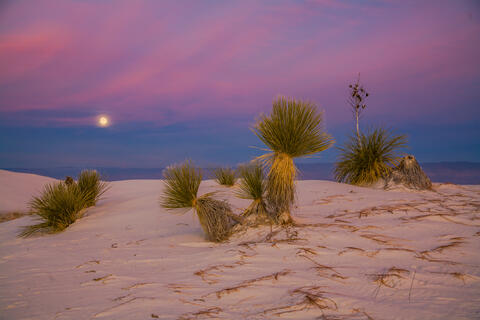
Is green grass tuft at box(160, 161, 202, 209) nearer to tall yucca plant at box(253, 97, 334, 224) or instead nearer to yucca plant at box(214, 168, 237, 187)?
tall yucca plant at box(253, 97, 334, 224)

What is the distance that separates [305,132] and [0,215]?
39.5 ft

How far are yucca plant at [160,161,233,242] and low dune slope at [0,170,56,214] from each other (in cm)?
1020

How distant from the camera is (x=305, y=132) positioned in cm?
462

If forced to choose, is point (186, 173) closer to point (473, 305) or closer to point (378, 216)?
point (378, 216)

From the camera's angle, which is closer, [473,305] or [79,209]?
[473,305]

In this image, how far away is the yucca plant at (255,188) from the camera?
4.86 metres

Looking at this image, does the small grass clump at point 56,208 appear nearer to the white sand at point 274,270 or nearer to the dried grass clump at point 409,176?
the white sand at point 274,270

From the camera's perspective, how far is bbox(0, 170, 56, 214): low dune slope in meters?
12.1

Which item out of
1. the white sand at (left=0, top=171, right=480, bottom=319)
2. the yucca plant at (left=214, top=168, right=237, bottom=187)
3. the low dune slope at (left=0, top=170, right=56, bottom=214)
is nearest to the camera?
the white sand at (left=0, top=171, right=480, bottom=319)

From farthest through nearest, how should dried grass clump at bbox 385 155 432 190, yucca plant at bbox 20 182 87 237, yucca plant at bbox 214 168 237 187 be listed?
yucca plant at bbox 214 168 237 187
dried grass clump at bbox 385 155 432 190
yucca plant at bbox 20 182 87 237

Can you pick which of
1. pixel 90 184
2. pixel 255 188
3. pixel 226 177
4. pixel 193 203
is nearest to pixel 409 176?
pixel 226 177

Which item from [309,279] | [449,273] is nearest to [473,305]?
[449,273]

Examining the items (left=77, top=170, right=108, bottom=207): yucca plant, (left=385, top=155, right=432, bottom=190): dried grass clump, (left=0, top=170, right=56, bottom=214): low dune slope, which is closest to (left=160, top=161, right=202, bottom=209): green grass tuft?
(left=77, top=170, right=108, bottom=207): yucca plant

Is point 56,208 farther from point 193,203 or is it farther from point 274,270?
point 274,270
